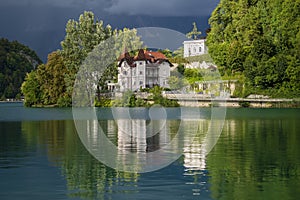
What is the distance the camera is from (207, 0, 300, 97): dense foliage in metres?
75.7

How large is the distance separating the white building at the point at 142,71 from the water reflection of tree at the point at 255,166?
183ft

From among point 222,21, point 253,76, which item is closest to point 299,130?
point 253,76

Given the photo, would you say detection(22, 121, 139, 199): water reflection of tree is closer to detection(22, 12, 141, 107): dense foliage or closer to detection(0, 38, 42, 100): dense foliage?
detection(22, 12, 141, 107): dense foliage

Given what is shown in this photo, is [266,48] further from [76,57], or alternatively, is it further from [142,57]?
[76,57]

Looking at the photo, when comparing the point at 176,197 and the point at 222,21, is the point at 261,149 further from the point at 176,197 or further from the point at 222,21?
the point at 222,21

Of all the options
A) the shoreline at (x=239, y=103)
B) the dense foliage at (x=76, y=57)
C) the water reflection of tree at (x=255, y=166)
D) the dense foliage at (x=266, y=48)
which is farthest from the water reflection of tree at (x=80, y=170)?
the dense foliage at (x=76, y=57)

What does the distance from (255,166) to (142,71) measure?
68335mm

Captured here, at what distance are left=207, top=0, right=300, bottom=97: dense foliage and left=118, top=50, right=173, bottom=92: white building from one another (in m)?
7.41

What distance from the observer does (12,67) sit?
177 m

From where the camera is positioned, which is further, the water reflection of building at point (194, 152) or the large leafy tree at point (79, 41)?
the large leafy tree at point (79, 41)

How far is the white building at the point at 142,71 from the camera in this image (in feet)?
282

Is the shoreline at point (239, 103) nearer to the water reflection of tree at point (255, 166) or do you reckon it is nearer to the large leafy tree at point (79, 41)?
the large leafy tree at point (79, 41)

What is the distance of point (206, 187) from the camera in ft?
51.9

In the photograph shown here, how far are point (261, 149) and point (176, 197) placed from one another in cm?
1004
